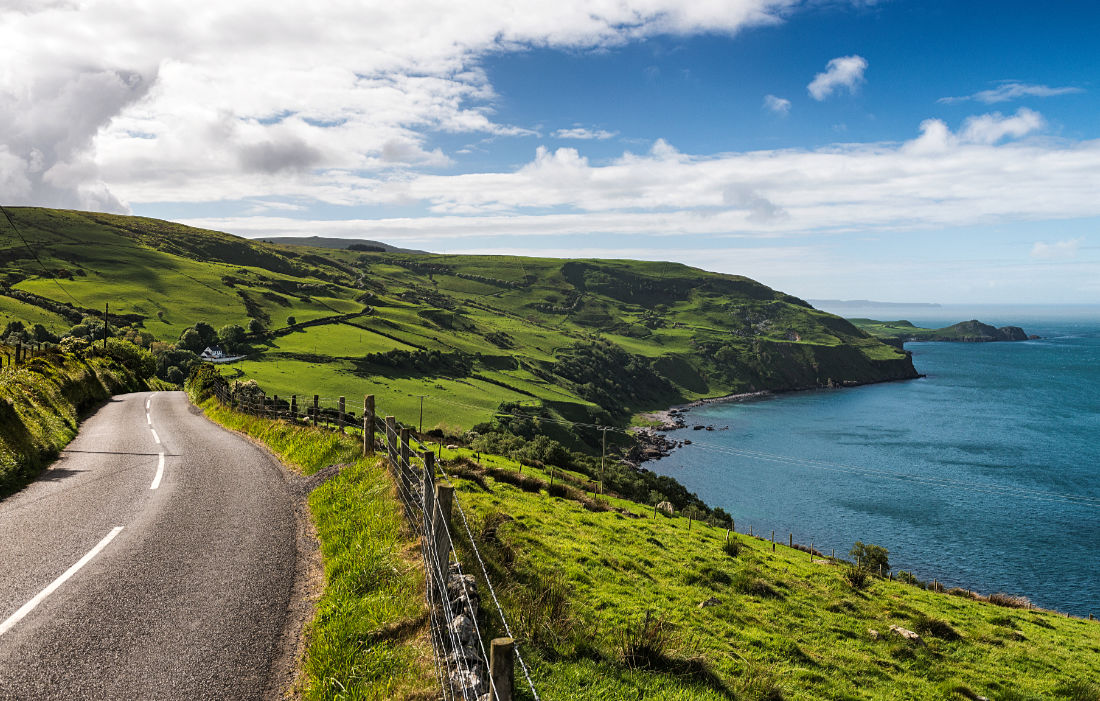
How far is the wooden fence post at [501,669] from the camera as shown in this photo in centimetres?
495

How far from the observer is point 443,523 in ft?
30.3

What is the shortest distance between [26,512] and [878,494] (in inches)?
4142

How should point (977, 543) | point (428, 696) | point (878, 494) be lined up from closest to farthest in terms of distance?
point (428, 696), point (977, 543), point (878, 494)

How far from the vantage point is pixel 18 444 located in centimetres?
1950

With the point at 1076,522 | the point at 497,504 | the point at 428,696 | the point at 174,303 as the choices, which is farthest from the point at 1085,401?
the point at 174,303

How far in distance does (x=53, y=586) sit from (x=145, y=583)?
1.39 metres

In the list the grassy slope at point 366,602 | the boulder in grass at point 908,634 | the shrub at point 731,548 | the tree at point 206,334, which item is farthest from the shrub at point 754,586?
the tree at point 206,334

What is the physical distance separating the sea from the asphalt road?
57.9m

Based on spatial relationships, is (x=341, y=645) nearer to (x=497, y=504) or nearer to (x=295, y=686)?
(x=295, y=686)

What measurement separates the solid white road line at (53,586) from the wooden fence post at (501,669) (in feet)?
27.8

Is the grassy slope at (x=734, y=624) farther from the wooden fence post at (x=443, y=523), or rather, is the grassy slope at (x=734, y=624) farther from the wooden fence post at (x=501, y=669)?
the wooden fence post at (x=501, y=669)

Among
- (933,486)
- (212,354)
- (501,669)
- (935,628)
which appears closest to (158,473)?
(501,669)

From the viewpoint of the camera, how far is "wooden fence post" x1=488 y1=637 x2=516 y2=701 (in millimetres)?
4949

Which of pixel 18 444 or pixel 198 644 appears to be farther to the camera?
pixel 18 444
